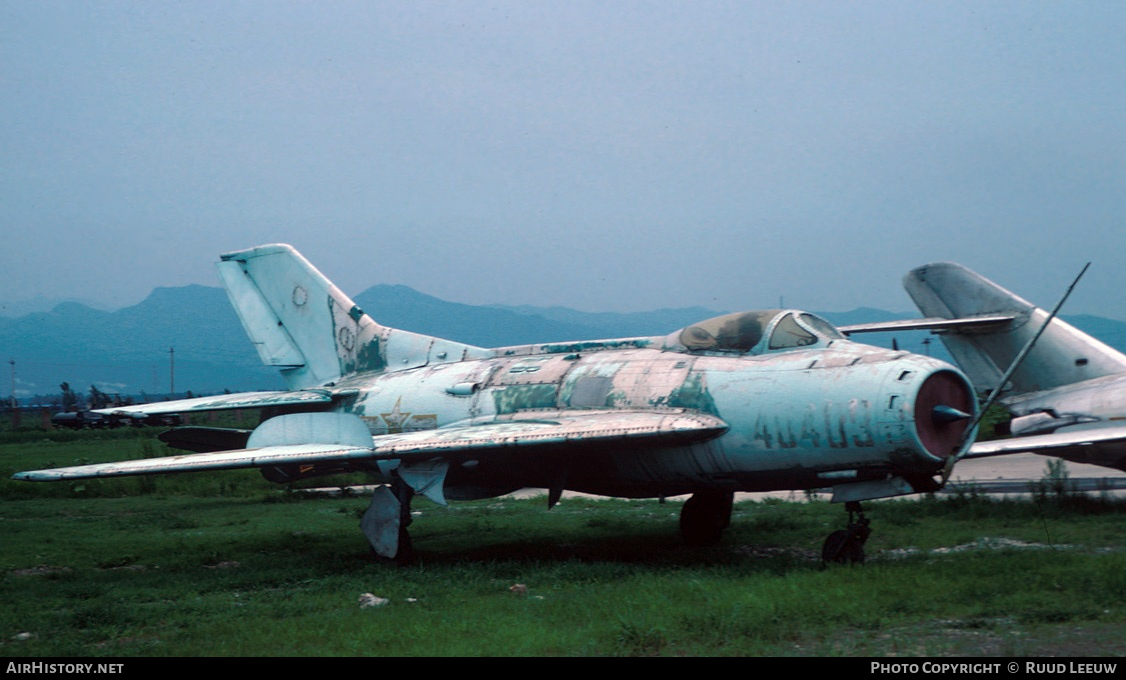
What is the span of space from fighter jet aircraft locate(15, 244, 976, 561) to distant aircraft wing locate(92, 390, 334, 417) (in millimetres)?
Result: 38

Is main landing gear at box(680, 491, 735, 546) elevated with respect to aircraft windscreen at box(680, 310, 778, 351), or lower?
lower

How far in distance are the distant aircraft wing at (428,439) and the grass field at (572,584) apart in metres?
1.29

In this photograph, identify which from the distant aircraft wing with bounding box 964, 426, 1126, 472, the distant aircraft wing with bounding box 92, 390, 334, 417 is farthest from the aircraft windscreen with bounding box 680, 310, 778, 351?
the distant aircraft wing with bounding box 92, 390, 334, 417

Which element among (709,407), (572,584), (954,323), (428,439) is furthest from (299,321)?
(954,323)

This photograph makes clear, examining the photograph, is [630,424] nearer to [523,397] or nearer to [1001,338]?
[523,397]

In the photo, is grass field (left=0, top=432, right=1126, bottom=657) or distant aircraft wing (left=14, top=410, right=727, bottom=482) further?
distant aircraft wing (left=14, top=410, right=727, bottom=482)

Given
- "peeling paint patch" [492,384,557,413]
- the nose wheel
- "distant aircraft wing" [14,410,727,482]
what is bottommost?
the nose wheel

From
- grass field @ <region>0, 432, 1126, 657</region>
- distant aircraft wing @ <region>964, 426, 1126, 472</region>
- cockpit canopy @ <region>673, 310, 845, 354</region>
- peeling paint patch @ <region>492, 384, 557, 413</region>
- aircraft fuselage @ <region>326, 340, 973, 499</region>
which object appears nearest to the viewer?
grass field @ <region>0, 432, 1126, 657</region>

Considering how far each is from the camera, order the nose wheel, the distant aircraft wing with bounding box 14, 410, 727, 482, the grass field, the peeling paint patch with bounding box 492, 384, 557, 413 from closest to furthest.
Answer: the grass field → the nose wheel → the distant aircraft wing with bounding box 14, 410, 727, 482 → the peeling paint patch with bounding box 492, 384, 557, 413

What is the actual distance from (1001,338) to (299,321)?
38.9 ft

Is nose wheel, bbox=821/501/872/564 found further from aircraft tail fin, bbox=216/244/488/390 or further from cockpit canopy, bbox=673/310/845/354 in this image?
aircraft tail fin, bbox=216/244/488/390

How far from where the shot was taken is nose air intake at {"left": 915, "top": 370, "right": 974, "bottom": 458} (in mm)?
10008

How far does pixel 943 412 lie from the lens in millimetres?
10023
